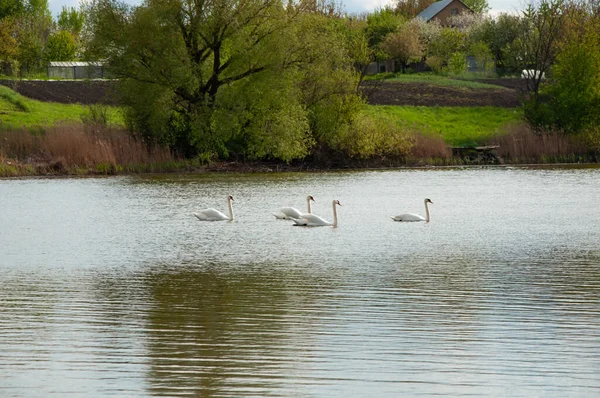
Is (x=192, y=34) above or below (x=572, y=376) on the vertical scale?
above

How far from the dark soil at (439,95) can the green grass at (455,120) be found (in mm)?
1703

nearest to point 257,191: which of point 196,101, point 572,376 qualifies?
point 196,101

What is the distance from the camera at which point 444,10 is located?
404 feet

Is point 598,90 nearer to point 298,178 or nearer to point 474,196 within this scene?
point 298,178

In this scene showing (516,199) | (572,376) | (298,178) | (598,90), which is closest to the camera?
(572,376)

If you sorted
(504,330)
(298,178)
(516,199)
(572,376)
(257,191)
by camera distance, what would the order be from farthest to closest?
(298,178) < (257,191) < (516,199) < (504,330) < (572,376)

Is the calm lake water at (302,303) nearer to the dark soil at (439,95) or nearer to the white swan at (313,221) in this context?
the white swan at (313,221)

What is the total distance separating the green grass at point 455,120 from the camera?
5919cm

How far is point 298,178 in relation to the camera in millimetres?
45531

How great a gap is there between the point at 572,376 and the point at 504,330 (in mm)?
2221

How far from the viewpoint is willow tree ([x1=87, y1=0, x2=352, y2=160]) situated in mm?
49688

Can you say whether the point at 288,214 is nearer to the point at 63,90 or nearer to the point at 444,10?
the point at 63,90

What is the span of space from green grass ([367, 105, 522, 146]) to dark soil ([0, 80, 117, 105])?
18.2 m

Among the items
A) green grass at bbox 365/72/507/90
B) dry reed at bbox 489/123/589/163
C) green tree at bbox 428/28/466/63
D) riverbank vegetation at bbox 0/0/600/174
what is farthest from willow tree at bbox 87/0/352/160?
green tree at bbox 428/28/466/63
